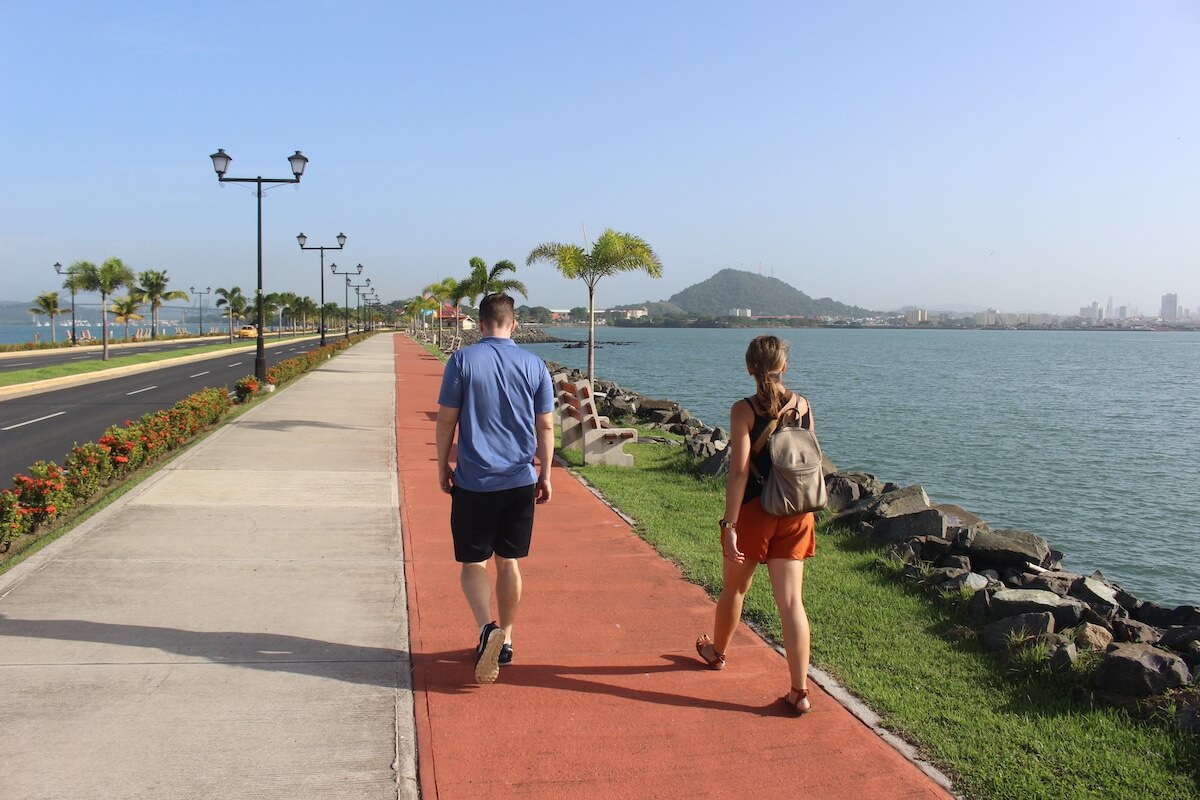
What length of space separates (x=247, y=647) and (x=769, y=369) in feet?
10.1

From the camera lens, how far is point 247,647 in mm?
4668

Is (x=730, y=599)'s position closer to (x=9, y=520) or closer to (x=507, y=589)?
(x=507, y=589)

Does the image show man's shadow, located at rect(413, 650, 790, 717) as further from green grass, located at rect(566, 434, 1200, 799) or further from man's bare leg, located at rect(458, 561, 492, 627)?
green grass, located at rect(566, 434, 1200, 799)

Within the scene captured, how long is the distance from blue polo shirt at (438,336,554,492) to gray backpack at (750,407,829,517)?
3.61 ft

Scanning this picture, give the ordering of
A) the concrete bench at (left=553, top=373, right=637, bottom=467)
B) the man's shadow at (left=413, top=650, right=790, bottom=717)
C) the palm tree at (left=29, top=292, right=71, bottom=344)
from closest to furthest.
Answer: the man's shadow at (left=413, top=650, right=790, bottom=717), the concrete bench at (left=553, top=373, right=637, bottom=467), the palm tree at (left=29, top=292, right=71, bottom=344)

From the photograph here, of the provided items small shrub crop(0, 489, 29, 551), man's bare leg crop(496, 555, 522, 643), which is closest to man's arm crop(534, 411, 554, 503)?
man's bare leg crop(496, 555, 522, 643)

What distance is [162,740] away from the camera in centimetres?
359

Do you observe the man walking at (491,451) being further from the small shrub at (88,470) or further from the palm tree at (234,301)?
the palm tree at (234,301)

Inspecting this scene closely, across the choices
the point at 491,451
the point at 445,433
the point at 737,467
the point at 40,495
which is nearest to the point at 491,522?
the point at 491,451

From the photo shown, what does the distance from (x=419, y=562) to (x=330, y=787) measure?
320 centimetres

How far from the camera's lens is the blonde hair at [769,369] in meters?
3.94

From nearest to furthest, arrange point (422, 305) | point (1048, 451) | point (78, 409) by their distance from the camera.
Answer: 1. point (78, 409)
2. point (1048, 451)
3. point (422, 305)

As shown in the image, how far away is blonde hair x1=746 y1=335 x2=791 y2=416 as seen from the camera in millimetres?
3943

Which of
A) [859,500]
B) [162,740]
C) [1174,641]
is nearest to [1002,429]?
[859,500]
